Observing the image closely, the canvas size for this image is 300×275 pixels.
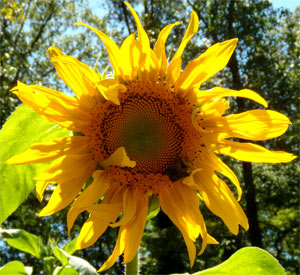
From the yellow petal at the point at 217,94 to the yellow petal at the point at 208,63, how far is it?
0.09 feet

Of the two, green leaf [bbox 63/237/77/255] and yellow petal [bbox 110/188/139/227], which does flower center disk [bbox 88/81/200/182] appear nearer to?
yellow petal [bbox 110/188/139/227]

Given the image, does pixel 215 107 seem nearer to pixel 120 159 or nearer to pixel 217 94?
pixel 217 94

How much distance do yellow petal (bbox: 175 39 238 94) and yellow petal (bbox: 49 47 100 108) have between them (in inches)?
9.3

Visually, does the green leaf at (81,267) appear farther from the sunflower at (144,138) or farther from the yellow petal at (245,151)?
Result: the yellow petal at (245,151)

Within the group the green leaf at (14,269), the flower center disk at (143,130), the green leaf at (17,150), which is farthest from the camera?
the green leaf at (14,269)

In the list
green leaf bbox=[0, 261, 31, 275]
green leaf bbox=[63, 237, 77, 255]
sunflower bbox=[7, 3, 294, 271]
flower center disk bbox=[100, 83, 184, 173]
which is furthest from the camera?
green leaf bbox=[63, 237, 77, 255]

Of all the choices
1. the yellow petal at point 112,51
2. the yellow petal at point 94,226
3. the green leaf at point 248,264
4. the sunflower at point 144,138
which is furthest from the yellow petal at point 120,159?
the green leaf at point 248,264

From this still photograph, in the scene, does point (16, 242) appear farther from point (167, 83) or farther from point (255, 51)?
point (255, 51)

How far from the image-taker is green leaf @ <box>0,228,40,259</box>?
132cm

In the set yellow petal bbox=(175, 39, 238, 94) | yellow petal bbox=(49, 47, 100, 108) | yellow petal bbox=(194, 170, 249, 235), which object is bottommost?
yellow petal bbox=(194, 170, 249, 235)

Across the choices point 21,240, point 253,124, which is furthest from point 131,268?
point 21,240

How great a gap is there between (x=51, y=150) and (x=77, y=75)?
20 centimetres

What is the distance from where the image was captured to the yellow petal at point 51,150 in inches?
37.8

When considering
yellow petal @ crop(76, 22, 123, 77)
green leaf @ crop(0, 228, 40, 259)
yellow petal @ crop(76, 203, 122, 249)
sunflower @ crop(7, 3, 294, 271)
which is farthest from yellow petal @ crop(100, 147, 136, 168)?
green leaf @ crop(0, 228, 40, 259)
